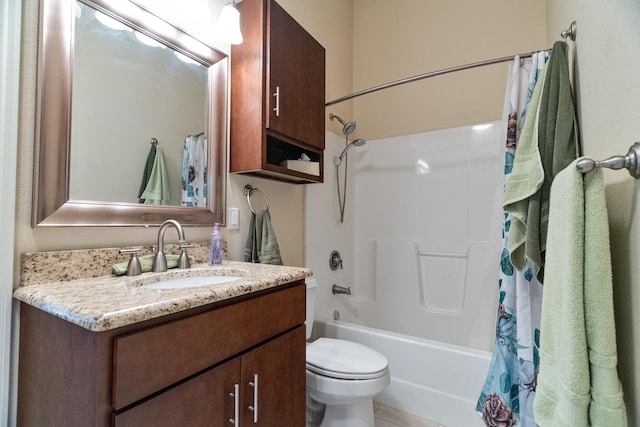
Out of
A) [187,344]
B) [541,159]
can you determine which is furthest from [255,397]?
[541,159]

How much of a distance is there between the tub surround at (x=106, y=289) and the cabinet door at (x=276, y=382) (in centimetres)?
20

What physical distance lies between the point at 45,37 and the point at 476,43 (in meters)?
2.55

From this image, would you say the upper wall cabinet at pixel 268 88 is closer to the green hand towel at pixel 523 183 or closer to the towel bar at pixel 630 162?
the green hand towel at pixel 523 183

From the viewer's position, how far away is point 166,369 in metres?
0.64

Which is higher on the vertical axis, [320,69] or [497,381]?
[320,69]

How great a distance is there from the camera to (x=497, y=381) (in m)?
1.12

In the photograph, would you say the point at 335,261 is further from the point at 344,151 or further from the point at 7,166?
the point at 7,166

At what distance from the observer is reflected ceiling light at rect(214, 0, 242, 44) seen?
1264 mm

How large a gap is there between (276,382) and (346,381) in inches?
15.7

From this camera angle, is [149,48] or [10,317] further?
[149,48]

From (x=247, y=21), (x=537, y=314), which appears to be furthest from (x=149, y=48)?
(x=537, y=314)

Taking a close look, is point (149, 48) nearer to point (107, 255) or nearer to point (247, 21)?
point (247, 21)

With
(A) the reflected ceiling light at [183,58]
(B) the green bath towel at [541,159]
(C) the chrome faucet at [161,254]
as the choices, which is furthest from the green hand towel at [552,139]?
(A) the reflected ceiling light at [183,58]

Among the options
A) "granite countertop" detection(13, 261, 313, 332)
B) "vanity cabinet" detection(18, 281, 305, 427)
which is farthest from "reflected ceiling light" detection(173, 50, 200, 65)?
"vanity cabinet" detection(18, 281, 305, 427)
